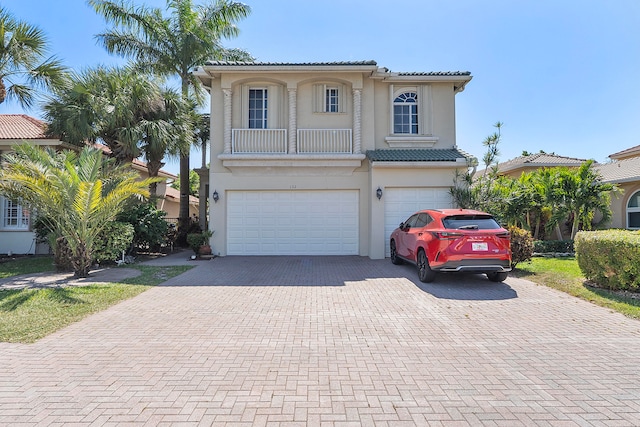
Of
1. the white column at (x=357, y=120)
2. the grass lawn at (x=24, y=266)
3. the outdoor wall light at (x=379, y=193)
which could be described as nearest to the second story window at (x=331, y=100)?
the white column at (x=357, y=120)

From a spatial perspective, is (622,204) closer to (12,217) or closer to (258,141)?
(258,141)

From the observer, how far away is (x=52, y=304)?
20.9ft

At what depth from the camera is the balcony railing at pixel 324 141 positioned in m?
12.6

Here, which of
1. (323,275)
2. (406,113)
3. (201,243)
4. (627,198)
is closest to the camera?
(323,275)

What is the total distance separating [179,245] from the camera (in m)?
16.4

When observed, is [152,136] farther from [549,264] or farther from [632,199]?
[632,199]

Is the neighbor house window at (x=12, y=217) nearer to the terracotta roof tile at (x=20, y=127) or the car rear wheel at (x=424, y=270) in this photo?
the terracotta roof tile at (x=20, y=127)

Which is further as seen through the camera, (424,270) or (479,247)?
(424,270)

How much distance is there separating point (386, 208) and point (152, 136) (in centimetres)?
930

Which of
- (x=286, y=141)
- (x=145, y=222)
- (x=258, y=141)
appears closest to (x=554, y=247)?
(x=286, y=141)

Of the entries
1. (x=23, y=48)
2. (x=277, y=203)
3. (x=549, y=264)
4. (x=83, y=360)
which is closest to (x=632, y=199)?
(x=549, y=264)

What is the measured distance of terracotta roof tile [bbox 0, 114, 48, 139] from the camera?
1351cm

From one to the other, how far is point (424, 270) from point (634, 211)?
14165mm

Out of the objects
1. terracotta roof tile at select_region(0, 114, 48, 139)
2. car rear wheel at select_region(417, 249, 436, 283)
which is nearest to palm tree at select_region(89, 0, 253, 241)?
terracotta roof tile at select_region(0, 114, 48, 139)
